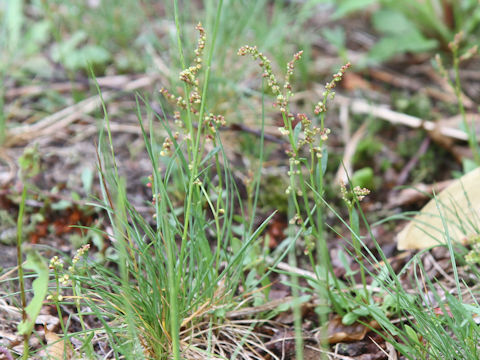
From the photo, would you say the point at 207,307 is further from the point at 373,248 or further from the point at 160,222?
the point at 373,248

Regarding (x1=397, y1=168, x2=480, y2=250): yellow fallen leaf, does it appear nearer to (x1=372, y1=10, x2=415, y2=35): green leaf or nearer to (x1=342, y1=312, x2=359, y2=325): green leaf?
(x1=342, y1=312, x2=359, y2=325): green leaf

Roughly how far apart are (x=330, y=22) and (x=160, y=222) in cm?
263

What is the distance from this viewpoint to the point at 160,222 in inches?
52.8

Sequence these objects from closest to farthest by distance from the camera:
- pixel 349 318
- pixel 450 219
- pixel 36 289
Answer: pixel 36 289, pixel 349 318, pixel 450 219

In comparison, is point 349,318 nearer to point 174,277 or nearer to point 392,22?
point 174,277

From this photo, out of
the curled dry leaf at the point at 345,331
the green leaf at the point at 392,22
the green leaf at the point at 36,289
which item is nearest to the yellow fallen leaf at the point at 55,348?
the green leaf at the point at 36,289

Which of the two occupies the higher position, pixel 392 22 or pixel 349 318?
pixel 392 22

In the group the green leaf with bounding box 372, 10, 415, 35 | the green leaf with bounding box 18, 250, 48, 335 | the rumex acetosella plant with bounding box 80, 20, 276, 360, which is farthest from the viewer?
the green leaf with bounding box 372, 10, 415, 35

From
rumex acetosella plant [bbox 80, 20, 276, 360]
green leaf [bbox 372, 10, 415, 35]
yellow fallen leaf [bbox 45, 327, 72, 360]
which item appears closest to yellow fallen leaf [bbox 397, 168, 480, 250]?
rumex acetosella plant [bbox 80, 20, 276, 360]

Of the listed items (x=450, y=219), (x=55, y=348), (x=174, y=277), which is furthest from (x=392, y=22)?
(x=55, y=348)

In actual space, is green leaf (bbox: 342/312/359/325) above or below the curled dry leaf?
Result: above

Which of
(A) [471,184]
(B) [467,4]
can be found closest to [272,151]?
(A) [471,184]

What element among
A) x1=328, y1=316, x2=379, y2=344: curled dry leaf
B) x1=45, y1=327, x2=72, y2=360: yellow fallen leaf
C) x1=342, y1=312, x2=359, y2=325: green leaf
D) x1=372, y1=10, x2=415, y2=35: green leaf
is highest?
x1=372, y1=10, x2=415, y2=35: green leaf

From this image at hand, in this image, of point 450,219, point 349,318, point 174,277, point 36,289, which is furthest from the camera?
point 450,219
